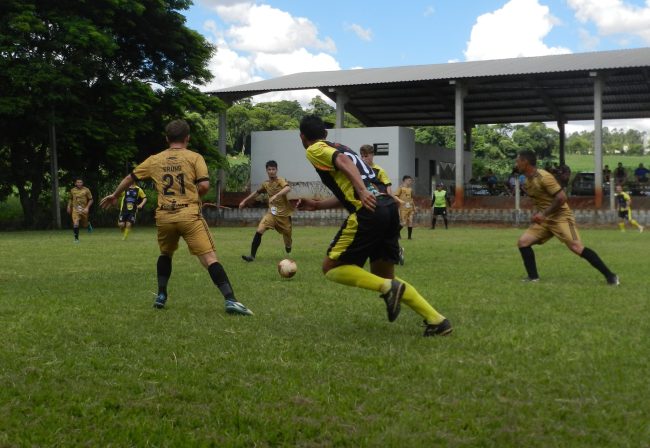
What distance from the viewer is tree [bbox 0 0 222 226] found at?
1136 inches

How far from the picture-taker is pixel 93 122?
102 ft

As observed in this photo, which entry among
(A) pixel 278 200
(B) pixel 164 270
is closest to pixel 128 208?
(A) pixel 278 200

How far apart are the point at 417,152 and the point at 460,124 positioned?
17.9 feet

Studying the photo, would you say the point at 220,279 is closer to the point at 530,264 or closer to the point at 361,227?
the point at 361,227

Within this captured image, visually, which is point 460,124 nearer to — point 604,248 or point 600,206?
point 600,206

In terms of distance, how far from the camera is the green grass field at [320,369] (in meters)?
3.89

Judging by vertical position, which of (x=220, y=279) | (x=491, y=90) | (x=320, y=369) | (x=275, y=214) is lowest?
(x=320, y=369)

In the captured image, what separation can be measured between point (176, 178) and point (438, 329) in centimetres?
303

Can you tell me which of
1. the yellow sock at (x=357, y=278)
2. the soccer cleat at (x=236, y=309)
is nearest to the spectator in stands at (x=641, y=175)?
the soccer cleat at (x=236, y=309)

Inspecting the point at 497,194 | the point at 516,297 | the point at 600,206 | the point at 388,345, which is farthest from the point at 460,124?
the point at 388,345

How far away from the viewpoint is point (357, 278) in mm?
6445

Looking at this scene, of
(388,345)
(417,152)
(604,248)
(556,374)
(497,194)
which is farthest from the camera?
(417,152)

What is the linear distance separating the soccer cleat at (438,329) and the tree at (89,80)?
2477cm

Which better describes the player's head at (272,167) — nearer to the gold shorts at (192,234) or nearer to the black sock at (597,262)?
the black sock at (597,262)
